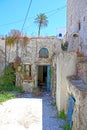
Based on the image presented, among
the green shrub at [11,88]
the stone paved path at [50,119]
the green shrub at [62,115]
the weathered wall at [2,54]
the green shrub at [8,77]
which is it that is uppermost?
the weathered wall at [2,54]

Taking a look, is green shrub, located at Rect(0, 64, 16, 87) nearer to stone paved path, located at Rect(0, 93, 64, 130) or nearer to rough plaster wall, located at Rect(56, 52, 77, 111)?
stone paved path, located at Rect(0, 93, 64, 130)

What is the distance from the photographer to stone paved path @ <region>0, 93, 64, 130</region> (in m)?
9.23

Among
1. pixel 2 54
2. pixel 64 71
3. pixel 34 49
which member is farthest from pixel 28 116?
pixel 2 54

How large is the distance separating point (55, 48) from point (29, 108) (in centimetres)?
799

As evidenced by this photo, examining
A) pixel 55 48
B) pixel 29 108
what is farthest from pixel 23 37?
pixel 29 108

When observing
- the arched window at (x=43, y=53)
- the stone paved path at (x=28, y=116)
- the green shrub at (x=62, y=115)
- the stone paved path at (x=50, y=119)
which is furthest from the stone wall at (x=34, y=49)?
the green shrub at (x=62, y=115)

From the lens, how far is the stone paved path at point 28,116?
923cm

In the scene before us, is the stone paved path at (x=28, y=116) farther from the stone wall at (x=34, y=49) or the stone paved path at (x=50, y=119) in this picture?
the stone wall at (x=34, y=49)

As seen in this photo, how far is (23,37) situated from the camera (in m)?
19.1

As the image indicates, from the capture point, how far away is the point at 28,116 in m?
10.8

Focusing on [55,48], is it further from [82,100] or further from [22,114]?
[82,100]

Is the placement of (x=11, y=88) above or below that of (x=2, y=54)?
below

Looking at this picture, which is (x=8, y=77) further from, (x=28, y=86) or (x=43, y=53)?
(x=43, y=53)

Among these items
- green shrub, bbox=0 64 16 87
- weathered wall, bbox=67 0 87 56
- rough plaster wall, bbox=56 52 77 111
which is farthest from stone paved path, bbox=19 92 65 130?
green shrub, bbox=0 64 16 87
